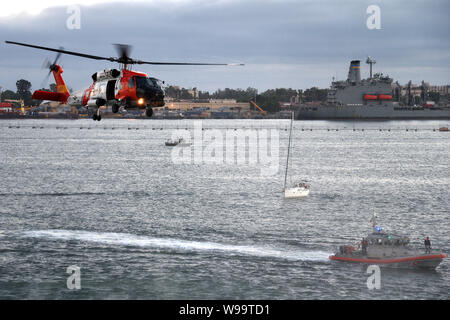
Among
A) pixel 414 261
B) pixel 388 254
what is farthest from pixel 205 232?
pixel 414 261

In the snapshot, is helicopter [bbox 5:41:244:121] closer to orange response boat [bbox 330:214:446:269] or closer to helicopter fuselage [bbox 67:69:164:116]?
helicopter fuselage [bbox 67:69:164:116]

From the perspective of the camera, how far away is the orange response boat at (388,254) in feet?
186

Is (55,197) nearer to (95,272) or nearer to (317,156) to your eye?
(95,272)

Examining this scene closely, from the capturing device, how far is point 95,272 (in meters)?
58.5

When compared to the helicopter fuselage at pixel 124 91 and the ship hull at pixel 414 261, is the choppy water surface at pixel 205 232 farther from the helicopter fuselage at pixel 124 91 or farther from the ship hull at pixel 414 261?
the helicopter fuselage at pixel 124 91

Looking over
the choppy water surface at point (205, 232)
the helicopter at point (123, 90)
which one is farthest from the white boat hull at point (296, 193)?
the helicopter at point (123, 90)

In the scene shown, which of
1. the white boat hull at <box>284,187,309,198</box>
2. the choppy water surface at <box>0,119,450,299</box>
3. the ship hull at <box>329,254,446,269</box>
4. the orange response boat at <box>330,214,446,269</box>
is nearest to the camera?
the choppy water surface at <box>0,119,450,299</box>

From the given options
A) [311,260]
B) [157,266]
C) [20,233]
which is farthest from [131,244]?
[311,260]

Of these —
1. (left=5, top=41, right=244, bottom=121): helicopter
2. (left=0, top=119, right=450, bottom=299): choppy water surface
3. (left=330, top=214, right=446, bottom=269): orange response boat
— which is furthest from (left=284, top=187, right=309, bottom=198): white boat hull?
(left=5, top=41, right=244, bottom=121): helicopter

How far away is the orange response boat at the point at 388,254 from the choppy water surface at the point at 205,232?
94 cm

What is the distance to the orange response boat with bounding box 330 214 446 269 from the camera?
56.6m

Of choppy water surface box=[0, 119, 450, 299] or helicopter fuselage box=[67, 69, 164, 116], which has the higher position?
helicopter fuselage box=[67, 69, 164, 116]

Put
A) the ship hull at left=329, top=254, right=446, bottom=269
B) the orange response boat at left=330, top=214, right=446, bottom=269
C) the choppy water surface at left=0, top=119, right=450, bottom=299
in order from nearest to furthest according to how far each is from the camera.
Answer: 1. the choppy water surface at left=0, top=119, right=450, bottom=299
2. the ship hull at left=329, top=254, right=446, bottom=269
3. the orange response boat at left=330, top=214, right=446, bottom=269

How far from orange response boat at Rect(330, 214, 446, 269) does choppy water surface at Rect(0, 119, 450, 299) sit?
3.07 ft
